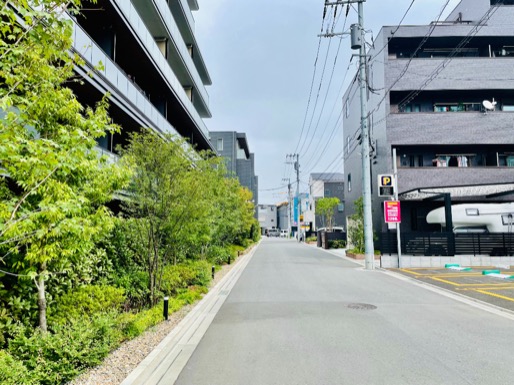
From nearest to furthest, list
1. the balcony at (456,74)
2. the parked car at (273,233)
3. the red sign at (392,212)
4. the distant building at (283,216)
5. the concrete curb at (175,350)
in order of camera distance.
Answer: the concrete curb at (175,350), the red sign at (392,212), the balcony at (456,74), the parked car at (273,233), the distant building at (283,216)

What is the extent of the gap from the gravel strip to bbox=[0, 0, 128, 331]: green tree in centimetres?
123

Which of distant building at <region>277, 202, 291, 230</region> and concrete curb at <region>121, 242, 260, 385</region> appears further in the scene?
distant building at <region>277, 202, 291, 230</region>

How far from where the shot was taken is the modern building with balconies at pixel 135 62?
10.9 metres

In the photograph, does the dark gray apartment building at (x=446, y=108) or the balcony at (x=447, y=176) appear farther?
the dark gray apartment building at (x=446, y=108)

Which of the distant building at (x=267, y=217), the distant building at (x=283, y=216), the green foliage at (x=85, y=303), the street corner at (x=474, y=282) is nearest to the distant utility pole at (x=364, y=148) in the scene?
the street corner at (x=474, y=282)

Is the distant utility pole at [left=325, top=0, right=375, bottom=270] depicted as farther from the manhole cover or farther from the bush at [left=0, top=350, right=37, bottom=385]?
the bush at [left=0, top=350, right=37, bottom=385]

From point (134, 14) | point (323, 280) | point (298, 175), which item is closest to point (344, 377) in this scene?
point (323, 280)

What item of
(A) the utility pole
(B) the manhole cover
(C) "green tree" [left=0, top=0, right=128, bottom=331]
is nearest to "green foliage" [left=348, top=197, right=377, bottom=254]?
(A) the utility pole

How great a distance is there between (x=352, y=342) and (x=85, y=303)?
487 cm

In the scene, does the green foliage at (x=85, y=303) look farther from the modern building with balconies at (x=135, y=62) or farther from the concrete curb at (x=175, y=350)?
the modern building with balconies at (x=135, y=62)

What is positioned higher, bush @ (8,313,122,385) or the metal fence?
the metal fence

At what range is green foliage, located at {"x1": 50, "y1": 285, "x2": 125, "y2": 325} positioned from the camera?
19.5 ft

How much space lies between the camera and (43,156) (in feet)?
11.4

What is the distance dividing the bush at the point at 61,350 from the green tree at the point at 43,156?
59 cm
